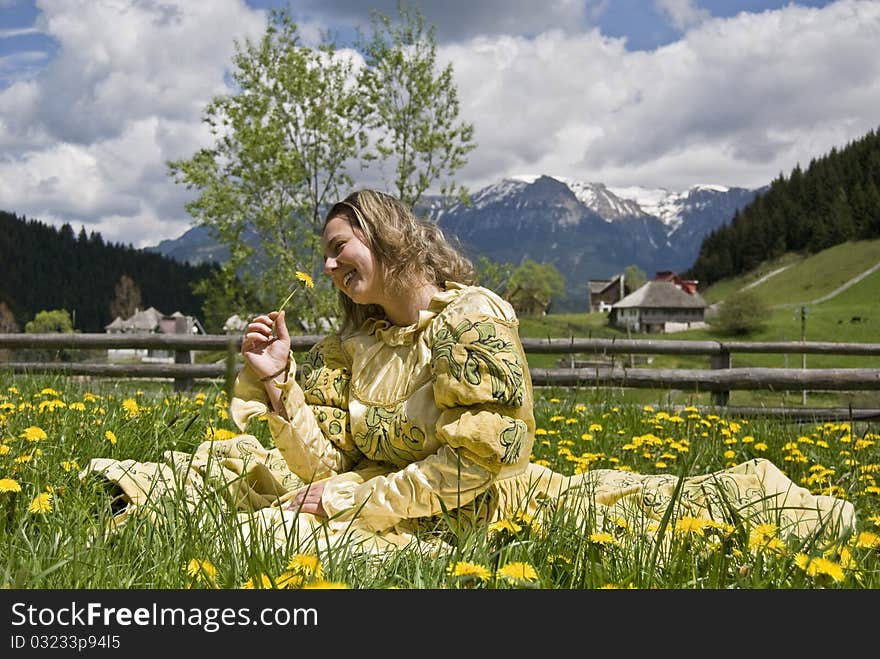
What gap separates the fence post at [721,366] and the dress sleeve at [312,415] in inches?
205

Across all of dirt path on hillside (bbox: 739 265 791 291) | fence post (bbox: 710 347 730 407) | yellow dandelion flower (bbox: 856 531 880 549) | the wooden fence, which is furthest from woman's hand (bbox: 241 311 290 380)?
dirt path on hillside (bbox: 739 265 791 291)

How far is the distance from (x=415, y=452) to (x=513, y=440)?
0.39m

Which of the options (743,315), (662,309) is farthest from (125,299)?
(743,315)

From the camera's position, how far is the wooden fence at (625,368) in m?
7.20

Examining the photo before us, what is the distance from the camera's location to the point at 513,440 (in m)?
2.49

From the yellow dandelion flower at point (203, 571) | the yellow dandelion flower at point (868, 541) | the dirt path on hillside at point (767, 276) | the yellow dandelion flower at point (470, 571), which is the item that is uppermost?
the dirt path on hillside at point (767, 276)

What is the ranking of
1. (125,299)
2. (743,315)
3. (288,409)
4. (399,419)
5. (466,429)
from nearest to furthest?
(466,429) → (399,419) → (288,409) → (743,315) → (125,299)

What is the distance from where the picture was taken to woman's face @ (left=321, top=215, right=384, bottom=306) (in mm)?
2840

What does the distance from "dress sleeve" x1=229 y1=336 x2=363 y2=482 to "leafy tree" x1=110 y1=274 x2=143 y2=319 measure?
133m

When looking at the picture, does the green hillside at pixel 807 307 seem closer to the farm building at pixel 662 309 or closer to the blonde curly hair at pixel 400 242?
the farm building at pixel 662 309

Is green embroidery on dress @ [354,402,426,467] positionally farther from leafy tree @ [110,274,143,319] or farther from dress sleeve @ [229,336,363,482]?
leafy tree @ [110,274,143,319]

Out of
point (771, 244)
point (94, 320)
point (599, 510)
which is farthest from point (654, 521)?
point (94, 320)

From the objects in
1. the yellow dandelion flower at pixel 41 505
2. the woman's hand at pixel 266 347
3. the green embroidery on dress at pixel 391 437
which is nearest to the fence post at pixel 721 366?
the green embroidery on dress at pixel 391 437

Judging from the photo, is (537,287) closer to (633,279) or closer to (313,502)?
(633,279)
